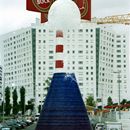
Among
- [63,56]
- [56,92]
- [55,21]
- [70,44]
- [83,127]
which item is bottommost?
[83,127]

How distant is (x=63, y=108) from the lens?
20312mm

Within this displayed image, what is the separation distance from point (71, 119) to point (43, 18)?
816 cm

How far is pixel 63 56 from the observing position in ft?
69.9

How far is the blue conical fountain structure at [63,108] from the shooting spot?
2017cm

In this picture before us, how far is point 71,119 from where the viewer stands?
20219 millimetres

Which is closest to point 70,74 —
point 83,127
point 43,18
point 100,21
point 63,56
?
point 63,56

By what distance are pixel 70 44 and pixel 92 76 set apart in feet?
55.6

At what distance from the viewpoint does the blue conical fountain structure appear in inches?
794

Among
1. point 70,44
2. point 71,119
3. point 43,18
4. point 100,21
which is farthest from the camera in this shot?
point 70,44

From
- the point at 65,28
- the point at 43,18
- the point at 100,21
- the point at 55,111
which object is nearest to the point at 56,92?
the point at 55,111

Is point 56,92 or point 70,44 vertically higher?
point 70,44

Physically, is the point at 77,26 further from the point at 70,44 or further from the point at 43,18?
the point at 70,44

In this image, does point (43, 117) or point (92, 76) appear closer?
point (43, 117)

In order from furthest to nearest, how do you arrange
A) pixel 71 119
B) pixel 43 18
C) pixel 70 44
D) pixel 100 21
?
1. pixel 70 44
2. pixel 100 21
3. pixel 43 18
4. pixel 71 119
